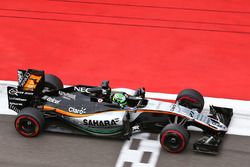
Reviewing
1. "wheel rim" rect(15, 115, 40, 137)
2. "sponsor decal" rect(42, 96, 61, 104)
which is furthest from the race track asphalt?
"sponsor decal" rect(42, 96, 61, 104)

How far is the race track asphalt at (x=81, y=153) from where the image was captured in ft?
36.6

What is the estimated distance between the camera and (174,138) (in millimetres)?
11164

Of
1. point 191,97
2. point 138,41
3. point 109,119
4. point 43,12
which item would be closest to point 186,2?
point 138,41

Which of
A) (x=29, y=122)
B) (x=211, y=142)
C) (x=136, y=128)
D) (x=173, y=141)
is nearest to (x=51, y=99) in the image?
(x=29, y=122)

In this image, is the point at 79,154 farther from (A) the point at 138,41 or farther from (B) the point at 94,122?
(A) the point at 138,41

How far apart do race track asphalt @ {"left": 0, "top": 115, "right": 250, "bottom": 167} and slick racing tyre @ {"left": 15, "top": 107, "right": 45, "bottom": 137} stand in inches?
6.6

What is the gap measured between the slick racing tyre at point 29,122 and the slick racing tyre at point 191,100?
3.04m

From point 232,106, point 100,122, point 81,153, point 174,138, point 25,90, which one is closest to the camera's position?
point 174,138

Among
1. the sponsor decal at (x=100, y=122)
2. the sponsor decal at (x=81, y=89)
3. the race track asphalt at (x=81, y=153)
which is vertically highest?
the sponsor decal at (x=81, y=89)

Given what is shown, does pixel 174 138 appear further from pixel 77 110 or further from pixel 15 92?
pixel 15 92

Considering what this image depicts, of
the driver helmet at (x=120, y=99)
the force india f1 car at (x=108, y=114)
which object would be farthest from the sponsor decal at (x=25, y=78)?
the driver helmet at (x=120, y=99)

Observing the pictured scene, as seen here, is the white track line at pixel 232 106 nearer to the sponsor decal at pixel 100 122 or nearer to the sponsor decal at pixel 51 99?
the sponsor decal at pixel 100 122

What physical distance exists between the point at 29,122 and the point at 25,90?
733 mm

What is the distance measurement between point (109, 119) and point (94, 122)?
333mm
